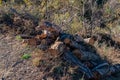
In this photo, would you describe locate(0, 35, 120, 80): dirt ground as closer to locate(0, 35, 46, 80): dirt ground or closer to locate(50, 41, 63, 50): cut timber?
locate(0, 35, 46, 80): dirt ground

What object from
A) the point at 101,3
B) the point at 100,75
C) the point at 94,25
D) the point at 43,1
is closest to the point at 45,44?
the point at 100,75

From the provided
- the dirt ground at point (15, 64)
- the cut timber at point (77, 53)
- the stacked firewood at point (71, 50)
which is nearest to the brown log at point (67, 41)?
the stacked firewood at point (71, 50)

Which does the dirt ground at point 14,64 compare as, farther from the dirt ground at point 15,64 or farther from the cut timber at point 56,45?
the cut timber at point 56,45

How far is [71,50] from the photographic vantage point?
5.27 m

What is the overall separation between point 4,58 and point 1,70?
0.30 metres

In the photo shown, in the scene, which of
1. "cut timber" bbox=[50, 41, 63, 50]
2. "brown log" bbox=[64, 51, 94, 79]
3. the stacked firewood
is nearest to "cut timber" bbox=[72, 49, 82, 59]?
the stacked firewood

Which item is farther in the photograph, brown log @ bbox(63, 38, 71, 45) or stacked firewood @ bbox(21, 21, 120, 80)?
brown log @ bbox(63, 38, 71, 45)

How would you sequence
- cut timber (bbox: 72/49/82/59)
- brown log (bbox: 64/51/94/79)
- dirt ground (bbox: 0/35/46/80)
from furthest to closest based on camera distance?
cut timber (bbox: 72/49/82/59)
brown log (bbox: 64/51/94/79)
dirt ground (bbox: 0/35/46/80)

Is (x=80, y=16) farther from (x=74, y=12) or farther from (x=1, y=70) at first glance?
(x=1, y=70)

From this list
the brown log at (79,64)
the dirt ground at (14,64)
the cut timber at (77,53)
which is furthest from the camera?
the cut timber at (77,53)

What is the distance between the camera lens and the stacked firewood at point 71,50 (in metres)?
4.94

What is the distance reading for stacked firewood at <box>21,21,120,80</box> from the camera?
4.94 meters

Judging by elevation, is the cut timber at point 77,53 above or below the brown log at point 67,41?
below

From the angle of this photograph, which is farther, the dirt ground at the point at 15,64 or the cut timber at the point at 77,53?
the cut timber at the point at 77,53
